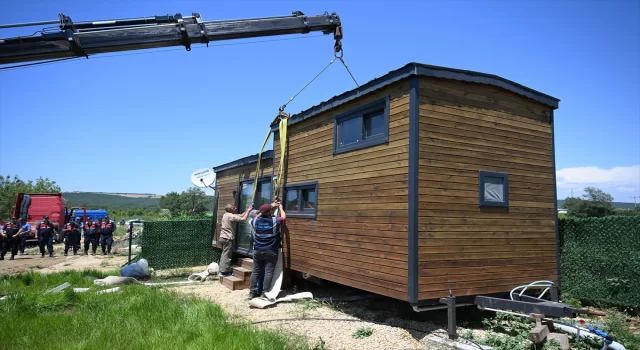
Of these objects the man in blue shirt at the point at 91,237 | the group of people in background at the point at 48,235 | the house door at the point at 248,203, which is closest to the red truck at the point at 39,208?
the group of people in background at the point at 48,235

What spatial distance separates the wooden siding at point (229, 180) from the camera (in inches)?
487

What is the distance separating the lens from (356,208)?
Answer: 7219 millimetres

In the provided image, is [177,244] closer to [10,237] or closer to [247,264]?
Result: [247,264]

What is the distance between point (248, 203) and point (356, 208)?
5778 millimetres

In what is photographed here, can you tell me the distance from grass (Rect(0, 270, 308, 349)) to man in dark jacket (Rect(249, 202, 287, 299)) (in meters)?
1.43

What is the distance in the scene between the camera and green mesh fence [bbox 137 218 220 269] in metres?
12.8

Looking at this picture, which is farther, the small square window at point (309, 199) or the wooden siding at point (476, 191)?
the small square window at point (309, 199)

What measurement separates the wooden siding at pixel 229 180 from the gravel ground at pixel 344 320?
4109 millimetres

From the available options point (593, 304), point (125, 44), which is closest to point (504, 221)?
point (593, 304)

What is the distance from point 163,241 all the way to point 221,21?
7.24m

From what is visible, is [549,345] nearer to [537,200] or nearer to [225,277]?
[537,200]

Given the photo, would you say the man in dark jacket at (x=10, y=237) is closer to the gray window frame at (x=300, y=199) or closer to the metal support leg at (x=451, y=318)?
the gray window frame at (x=300, y=199)

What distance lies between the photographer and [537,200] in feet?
23.8

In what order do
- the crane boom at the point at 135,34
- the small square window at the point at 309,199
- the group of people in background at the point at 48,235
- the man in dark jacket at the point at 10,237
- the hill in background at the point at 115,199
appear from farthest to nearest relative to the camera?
the hill in background at the point at 115,199
the group of people in background at the point at 48,235
the man in dark jacket at the point at 10,237
the small square window at the point at 309,199
the crane boom at the point at 135,34
